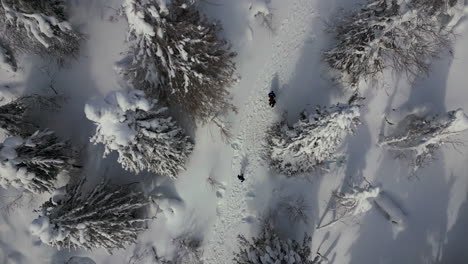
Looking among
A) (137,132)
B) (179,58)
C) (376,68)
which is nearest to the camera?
(137,132)

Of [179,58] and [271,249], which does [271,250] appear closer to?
[271,249]

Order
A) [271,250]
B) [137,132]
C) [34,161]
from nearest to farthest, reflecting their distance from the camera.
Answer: [137,132] < [34,161] < [271,250]

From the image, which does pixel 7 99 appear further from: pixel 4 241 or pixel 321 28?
pixel 321 28

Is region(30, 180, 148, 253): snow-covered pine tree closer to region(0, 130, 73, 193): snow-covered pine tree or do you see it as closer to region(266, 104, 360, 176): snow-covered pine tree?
region(0, 130, 73, 193): snow-covered pine tree

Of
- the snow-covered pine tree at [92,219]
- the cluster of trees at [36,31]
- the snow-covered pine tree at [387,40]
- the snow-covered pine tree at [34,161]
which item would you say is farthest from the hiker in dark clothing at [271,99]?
the snow-covered pine tree at [34,161]

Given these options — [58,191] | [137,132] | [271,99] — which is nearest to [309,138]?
[271,99]

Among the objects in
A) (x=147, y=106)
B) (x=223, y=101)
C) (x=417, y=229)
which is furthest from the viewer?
(x=417, y=229)

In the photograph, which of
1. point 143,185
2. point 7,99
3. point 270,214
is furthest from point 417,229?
point 7,99
